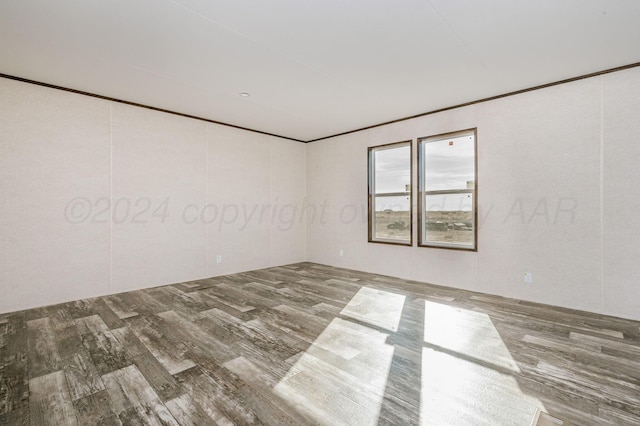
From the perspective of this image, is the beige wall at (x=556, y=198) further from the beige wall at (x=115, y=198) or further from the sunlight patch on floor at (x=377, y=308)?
the beige wall at (x=115, y=198)

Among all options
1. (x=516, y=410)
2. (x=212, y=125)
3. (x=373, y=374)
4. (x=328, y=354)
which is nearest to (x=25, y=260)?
(x=212, y=125)

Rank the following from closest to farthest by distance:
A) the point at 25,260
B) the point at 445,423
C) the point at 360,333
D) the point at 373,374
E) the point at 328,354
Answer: the point at 445,423 < the point at 373,374 < the point at 328,354 < the point at 360,333 < the point at 25,260

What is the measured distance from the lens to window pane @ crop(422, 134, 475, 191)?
4555 millimetres

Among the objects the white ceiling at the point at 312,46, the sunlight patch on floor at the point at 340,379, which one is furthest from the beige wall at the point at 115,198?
the sunlight patch on floor at the point at 340,379

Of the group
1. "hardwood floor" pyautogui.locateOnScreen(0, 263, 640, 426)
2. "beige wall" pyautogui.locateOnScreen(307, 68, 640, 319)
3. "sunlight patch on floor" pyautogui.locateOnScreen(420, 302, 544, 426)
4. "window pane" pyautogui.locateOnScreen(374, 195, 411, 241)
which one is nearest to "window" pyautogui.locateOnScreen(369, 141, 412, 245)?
"window pane" pyautogui.locateOnScreen(374, 195, 411, 241)

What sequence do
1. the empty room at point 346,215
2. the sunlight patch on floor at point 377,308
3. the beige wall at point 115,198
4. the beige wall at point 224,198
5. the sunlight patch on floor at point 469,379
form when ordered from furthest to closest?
the beige wall at point 115,198, the beige wall at point 224,198, the sunlight patch on floor at point 377,308, the empty room at point 346,215, the sunlight patch on floor at point 469,379

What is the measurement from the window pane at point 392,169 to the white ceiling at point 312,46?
48.7 inches

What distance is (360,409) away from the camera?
1.79 metres

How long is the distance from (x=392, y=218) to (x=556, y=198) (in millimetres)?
2444

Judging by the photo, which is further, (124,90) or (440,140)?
(440,140)

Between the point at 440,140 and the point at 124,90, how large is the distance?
4.69m

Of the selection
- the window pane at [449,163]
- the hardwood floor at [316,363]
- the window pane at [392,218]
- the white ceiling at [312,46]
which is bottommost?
the hardwood floor at [316,363]

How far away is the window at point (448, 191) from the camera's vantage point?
452 centimetres

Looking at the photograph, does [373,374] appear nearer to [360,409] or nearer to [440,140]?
[360,409]
